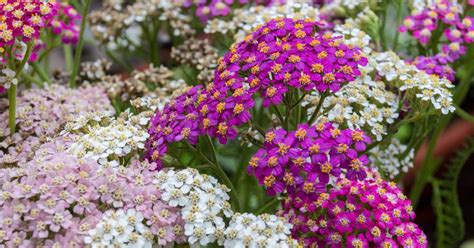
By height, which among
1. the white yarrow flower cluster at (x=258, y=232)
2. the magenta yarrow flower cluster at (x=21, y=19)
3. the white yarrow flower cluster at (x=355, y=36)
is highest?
the magenta yarrow flower cluster at (x=21, y=19)

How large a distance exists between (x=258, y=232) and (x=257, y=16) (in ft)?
2.08

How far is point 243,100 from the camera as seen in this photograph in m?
1.14

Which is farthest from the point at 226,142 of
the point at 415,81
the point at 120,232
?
the point at 415,81

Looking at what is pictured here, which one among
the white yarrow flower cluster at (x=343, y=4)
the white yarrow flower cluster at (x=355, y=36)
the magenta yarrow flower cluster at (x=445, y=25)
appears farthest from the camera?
the white yarrow flower cluster at (x=343, y=4)

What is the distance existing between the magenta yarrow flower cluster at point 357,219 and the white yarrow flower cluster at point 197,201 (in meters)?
0.14

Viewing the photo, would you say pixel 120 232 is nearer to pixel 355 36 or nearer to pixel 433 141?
pixel 355 36

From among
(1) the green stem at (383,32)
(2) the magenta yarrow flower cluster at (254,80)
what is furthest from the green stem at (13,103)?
(1) the green stem at (383,32)

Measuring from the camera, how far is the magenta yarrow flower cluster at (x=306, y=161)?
3.52 ft

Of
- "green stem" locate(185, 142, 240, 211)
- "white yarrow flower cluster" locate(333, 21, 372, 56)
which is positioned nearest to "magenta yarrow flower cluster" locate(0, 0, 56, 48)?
"green stem" locate(185, 142, 240, 211)

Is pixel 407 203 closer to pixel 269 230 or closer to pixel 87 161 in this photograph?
pixel 269 230

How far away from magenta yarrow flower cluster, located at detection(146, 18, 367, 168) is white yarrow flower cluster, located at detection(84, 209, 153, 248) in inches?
5.6

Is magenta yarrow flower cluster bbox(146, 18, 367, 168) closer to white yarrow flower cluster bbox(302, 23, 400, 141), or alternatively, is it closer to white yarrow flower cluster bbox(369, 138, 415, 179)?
white yarrow flower cluster bbox(302, 23, 400, 141)

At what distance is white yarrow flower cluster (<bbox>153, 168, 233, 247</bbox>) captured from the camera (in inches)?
41.8

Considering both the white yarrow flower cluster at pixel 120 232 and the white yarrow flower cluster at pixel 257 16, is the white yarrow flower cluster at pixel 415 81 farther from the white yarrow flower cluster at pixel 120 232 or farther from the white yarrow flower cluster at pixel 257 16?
the white yarrow flower cluster at pixel 120 232
